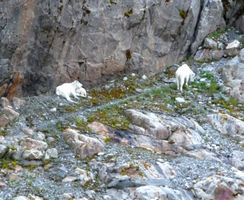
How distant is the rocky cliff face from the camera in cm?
2089

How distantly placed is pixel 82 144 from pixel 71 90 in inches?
186

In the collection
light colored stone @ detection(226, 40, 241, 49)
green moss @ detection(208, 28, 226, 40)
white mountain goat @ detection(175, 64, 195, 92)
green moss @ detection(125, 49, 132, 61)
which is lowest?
white mountain goat @ detection(175, 64, 195, 92)

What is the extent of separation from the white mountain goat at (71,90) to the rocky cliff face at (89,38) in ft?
1.94

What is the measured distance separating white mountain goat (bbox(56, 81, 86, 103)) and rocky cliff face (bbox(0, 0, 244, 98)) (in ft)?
1.94

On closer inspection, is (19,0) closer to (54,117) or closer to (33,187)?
(54,117)

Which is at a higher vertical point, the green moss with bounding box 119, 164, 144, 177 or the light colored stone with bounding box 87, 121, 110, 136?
the light colored stone with bounding box 87, 121, 110, 136

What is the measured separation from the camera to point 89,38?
2330 cm

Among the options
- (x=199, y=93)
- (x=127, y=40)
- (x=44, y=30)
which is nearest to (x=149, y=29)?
(x=127, y=40)

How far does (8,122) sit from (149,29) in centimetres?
959

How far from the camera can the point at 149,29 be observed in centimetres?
2550

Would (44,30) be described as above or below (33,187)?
above

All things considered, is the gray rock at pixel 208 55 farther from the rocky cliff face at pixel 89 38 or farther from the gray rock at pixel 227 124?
the gray rock at pixel 227 124

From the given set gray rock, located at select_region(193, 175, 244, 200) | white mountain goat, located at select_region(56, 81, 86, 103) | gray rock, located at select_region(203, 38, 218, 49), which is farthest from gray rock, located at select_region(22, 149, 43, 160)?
gray rock, located at select_region(203, 38, 218, 49)

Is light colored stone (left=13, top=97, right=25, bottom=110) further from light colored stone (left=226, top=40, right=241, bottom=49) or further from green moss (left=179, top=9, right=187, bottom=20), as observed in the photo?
light colored stone (left=226, top=40, right=241, bottom=49)
